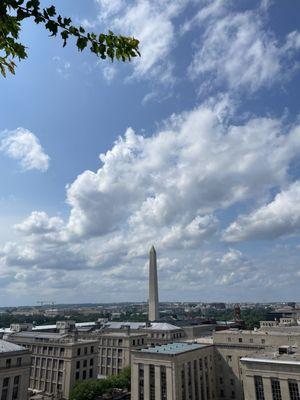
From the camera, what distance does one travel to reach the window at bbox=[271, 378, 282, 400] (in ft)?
182

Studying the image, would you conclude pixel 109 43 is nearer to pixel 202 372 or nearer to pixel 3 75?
pixel 3 75

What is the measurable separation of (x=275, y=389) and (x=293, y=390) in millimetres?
2862

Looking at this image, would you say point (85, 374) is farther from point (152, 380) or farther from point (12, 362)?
point (152, 380)

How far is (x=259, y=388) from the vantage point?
5750 centimetres

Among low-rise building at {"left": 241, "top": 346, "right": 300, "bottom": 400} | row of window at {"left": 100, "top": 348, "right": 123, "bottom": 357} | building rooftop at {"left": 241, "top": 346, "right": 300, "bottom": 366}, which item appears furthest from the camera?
row of window at {"left": 100, "top": 348, "right": 123, "bottom": 357}

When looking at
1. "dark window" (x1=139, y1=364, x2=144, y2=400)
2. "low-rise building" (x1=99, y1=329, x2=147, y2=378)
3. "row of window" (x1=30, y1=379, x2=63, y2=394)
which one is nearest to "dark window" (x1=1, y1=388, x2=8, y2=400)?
"dark window" (x1=139, y1=364, x2=144, y2=400)

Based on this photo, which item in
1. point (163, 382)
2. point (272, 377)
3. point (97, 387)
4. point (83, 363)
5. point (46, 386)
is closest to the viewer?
point (272, 377)

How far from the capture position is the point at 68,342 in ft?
336

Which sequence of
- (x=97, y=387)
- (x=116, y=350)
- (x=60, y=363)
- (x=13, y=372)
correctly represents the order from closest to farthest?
(x=13, y=372), (x=97, y=387), (x=60, y=363), (x=116, y=350)

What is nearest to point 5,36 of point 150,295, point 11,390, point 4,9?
point 4,9

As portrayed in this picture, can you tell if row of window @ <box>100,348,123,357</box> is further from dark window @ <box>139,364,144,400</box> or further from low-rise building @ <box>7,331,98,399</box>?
dark window @ <box>139,364,144,400</box>

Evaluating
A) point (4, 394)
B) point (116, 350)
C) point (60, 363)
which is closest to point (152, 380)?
point (4, 394)

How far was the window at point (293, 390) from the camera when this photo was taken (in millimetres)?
53875

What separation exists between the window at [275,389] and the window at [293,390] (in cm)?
188
